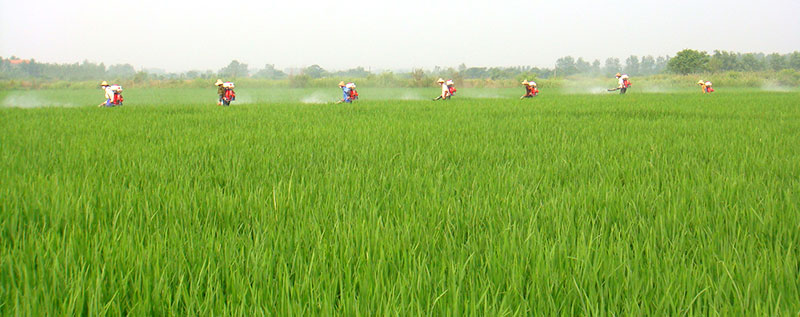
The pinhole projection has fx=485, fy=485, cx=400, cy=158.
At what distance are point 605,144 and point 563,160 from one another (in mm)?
1159

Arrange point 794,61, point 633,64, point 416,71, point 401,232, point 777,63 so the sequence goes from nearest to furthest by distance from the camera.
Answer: point 401,232, point 416,71, point 794,61, point 777,63, point 633,64

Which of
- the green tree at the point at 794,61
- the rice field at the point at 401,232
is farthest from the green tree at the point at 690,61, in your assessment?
the rice field at the point at 401,232

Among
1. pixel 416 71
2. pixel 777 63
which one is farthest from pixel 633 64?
pixel 416 71

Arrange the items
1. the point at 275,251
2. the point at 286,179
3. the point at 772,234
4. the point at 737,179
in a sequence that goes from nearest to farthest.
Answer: the point at 275,251 → the point at 772,234 → the point at 737,179 → the point at 286,179

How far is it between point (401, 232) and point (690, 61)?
6202cm

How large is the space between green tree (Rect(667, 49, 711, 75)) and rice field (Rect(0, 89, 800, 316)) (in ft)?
191

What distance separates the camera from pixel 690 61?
53.5m

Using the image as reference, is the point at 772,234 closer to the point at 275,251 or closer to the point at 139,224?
the point at 275,251

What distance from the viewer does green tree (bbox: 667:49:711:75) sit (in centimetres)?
5331

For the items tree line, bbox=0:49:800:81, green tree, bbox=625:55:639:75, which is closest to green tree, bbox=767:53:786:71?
tree line, bbox=0:49:800:81

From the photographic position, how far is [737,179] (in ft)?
8.13

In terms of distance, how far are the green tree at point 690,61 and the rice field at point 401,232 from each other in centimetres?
5835

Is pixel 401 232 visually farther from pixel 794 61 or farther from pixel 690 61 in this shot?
pixel 794 61

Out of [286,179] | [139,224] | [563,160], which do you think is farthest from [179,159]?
[563,160]
